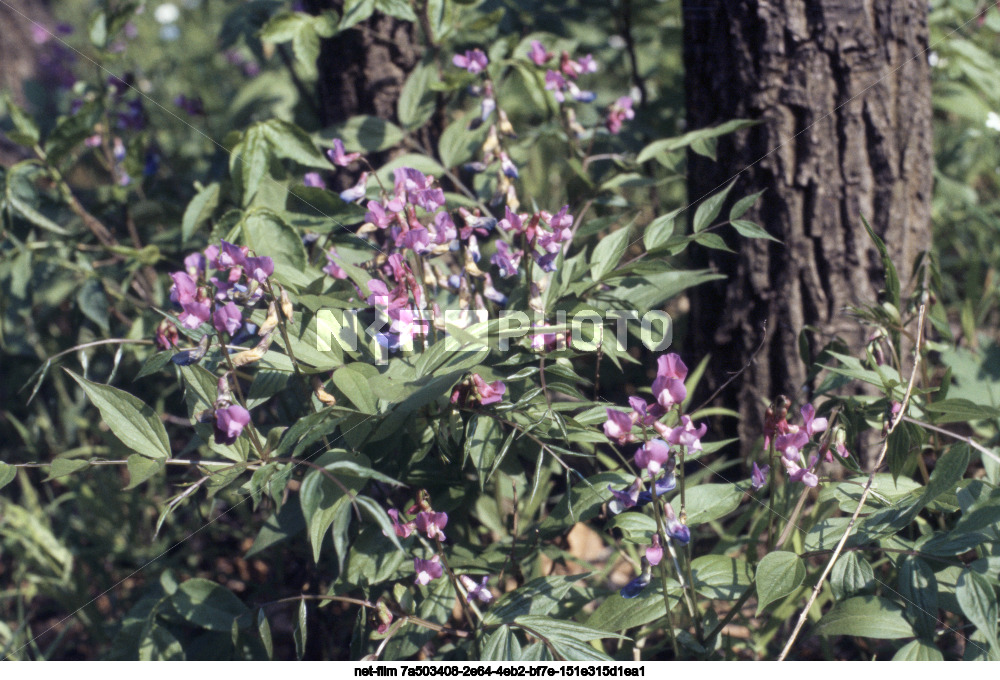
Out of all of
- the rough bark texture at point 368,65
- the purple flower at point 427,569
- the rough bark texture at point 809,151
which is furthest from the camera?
the rough bark texture at point 368,65

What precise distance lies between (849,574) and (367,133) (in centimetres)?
130

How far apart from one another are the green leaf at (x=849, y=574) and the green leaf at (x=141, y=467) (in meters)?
1.01

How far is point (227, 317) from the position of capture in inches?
41.7

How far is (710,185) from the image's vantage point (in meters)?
1.64

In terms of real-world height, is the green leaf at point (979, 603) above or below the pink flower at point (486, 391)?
below

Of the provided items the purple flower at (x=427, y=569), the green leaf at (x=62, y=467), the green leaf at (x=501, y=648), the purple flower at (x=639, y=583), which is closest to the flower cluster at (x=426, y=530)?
the purple flower at (x=427, y=569)

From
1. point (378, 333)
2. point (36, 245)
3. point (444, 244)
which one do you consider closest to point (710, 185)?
point (444, 244)

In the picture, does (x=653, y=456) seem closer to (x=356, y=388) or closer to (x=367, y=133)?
(x=356, y=388)

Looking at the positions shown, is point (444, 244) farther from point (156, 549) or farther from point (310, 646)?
point (156, 549)

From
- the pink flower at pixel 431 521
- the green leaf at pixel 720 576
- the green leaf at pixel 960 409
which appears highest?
the green leaf at pixel 960 409

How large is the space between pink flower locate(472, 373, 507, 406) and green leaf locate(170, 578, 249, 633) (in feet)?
1.99

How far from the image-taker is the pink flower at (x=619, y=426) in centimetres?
96

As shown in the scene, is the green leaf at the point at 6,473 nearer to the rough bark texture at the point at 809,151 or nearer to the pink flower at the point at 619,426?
the pink flower at the point at 619,426

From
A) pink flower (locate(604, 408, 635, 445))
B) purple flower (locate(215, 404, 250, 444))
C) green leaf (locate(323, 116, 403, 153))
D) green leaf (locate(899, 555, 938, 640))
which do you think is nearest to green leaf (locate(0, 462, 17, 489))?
purple flower (locate(215, 404, 250, 444))
